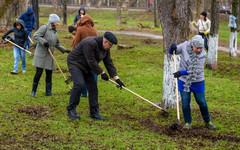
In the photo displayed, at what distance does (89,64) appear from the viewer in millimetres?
7055

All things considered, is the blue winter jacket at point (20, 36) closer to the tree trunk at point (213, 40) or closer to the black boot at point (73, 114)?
the black boot at point (73, 114)

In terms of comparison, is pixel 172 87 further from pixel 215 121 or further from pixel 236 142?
pixel 236 142

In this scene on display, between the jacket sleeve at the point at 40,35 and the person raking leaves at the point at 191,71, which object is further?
the jacket sleeve at the point at 40,35

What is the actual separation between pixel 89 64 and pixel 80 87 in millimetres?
503

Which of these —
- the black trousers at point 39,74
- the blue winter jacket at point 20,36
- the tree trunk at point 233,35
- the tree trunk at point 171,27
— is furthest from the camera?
the tree trunk at point 233,35

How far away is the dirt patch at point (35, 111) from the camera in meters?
7.60

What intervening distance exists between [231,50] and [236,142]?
11.2 meters

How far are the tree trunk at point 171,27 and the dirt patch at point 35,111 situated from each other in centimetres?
265

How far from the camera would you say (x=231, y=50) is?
16906mm

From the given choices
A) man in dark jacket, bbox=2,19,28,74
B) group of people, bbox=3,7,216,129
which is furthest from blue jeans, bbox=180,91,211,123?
man in dark jacket, bbox=2,19,28,74

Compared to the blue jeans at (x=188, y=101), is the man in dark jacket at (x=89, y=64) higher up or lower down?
higher up

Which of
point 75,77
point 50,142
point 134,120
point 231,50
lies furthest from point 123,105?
point 231,50

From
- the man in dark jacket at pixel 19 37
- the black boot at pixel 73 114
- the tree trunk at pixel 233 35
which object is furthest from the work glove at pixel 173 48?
the tree trunk at pixel 233 35

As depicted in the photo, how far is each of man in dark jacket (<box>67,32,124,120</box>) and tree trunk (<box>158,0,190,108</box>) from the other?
51.5 inches
